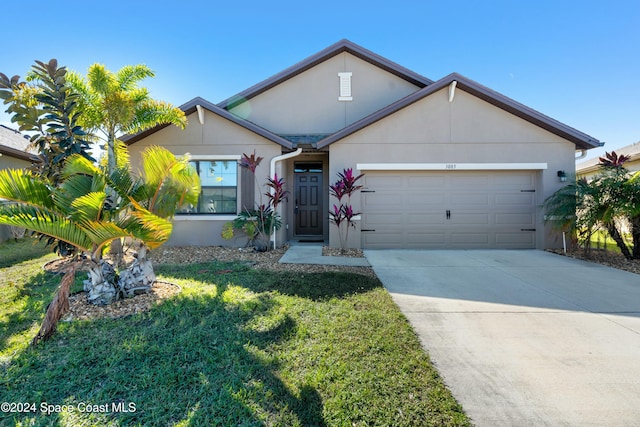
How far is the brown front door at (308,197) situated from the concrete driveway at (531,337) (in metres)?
4.49

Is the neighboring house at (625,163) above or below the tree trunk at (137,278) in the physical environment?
above

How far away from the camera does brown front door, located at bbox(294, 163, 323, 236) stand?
1018cm

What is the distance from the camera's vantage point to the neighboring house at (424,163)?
831 centimetres

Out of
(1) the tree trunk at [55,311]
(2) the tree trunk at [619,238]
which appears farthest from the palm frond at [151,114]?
(2) the tree trunk at [619,238]

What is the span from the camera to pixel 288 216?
32.8ft

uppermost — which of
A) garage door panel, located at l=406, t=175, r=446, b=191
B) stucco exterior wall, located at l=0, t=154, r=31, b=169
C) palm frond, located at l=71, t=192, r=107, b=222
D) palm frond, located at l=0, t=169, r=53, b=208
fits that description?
stucco exterior wall, located at l=0, t=154, r=31, b=169

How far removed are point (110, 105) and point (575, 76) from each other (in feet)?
52.6

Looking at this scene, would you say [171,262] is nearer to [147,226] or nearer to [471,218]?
[147,226]

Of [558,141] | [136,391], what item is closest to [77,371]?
[136,391]

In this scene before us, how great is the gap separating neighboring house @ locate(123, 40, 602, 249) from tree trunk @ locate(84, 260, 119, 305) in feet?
15.8

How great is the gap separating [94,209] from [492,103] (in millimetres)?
9959

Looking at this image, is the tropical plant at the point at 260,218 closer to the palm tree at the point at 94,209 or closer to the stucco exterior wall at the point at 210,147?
the stucco exterior wall at the point at 210,147

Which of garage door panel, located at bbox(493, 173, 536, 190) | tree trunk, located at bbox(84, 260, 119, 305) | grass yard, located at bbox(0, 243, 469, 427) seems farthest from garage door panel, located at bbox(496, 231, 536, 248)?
tree trunk, located at bbox(84, 260, 119, 305)

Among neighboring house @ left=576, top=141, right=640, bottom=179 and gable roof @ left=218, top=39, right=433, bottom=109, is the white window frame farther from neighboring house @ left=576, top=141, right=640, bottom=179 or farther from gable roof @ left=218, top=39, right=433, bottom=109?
neighboring house @ left=576, top=141, right=640, bottom=179
